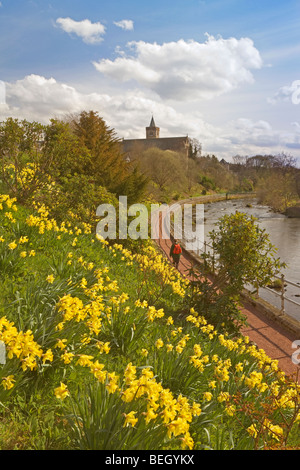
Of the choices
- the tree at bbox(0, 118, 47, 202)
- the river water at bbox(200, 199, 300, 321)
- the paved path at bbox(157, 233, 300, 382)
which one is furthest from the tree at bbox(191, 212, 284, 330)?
the tree at bbox(0, 118, 47, 202)

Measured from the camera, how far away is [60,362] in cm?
318

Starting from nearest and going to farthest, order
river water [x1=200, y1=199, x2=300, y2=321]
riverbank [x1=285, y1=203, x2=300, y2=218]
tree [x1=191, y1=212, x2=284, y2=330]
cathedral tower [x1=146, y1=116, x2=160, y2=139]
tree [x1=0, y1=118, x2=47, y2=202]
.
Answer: tree [x1=191, y1=212, x2=284, y2=330]
tree [x1=0, y1=118, x2=47, y2=202]
river water [x1=200, y1=199, x2=300, y2=321]
riverbank [x1=285, y1=203, x2=300, y2=218]
cathedral tower [x1=146, y1=116, x2=160, y2=139]

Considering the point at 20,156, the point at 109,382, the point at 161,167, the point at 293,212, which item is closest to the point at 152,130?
the point at 161,167

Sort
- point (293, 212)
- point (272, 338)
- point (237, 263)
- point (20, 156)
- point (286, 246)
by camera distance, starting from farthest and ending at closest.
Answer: point (293, 212), point (286, 246), point (20, 156), point (272, 338), point (237, 263)

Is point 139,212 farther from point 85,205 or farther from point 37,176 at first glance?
point 37,176

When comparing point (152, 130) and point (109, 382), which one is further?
point (152, 130)

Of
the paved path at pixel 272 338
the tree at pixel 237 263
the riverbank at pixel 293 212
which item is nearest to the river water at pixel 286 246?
the tree at pixel 237 263

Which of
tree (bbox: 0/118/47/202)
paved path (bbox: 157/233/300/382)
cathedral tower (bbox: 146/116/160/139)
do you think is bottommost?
paved path (bbox: 157/233/300/382)

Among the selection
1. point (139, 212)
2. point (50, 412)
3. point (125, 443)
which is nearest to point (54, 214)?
point (139, 212)

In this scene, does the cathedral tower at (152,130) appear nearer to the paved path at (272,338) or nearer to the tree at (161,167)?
the tree at (161,167)

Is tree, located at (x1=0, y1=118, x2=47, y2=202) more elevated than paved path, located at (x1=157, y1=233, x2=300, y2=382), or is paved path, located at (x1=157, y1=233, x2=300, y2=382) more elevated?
tree, located at (x1=0, y1=118, x2=47, y2=202)

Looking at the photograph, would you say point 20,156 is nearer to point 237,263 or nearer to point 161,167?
point 237,263

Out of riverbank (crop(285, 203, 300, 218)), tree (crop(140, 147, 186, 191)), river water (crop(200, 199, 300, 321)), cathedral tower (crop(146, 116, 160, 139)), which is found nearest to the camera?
river water (crop(200, 199, 300, 321))

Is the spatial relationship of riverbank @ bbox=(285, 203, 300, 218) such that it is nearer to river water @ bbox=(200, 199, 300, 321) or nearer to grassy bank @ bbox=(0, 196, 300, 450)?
river water @ bbox=(200, 199, 300, 321)
